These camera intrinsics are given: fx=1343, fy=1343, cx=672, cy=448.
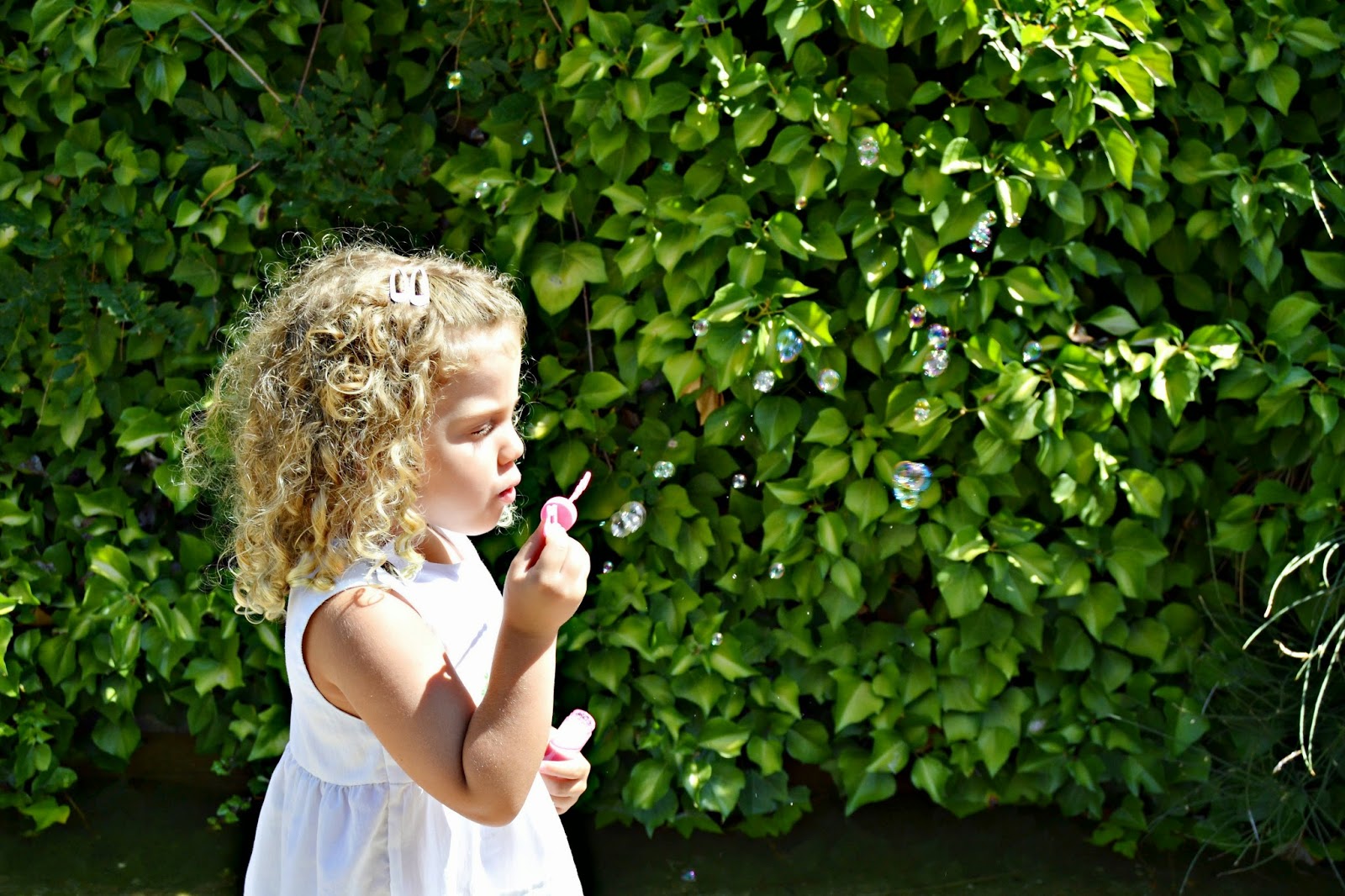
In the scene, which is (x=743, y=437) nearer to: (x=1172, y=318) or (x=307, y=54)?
(x=1172, y=318)

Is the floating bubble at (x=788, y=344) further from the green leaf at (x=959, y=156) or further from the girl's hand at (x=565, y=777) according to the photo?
the girl's hand at (x=565, y=777)

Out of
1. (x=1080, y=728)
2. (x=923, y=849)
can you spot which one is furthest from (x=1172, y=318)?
(x=923, y=849)

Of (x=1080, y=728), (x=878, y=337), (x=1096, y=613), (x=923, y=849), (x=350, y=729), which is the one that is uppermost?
(x=350, y=729)

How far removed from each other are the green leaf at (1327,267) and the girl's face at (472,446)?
5.53 feet

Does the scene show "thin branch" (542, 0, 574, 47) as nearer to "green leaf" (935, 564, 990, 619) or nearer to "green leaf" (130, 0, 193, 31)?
"green leaf" (130, 0, 193, 31)

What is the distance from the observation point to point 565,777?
4.88 feet

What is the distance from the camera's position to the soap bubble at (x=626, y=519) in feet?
7.21

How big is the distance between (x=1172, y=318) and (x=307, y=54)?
1.75 m

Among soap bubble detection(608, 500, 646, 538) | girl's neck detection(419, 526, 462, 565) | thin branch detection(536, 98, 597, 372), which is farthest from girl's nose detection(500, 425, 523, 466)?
thin branch detection(536, 98, 597, 372)

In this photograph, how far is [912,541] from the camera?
2514 millimetres

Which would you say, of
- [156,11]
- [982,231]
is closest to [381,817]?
[982,231]

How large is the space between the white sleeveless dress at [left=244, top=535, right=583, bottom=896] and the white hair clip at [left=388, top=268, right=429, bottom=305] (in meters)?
0.27

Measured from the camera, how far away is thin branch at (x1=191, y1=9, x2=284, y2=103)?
8.21 feet

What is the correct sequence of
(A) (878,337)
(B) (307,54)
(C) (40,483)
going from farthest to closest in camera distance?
(C) (40,483) → (B) (307,54) → (A) (878,337)
